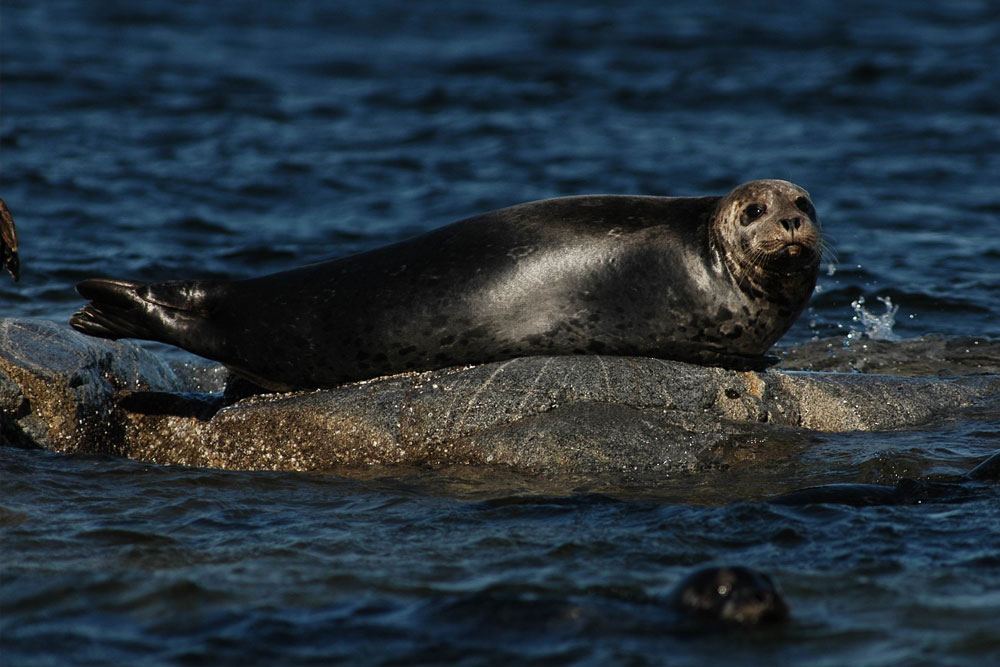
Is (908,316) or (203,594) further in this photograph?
(908,316)

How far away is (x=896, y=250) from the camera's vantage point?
431 inches

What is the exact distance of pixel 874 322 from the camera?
9094 millimetres

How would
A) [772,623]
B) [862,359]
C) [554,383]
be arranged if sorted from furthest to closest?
[862,359], [554,383], [772,623]

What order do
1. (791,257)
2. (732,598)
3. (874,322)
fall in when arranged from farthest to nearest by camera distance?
(874,322), (791,257), (732,598)

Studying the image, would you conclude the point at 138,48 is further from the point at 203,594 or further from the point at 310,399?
the point at 203,594

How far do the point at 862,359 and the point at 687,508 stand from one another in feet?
11.4

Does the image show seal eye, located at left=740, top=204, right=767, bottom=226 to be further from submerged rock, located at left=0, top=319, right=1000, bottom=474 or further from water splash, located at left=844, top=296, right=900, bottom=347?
water splash, located at left=844, top=296, right=900, bottom=347

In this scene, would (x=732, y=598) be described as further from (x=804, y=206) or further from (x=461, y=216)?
(x=461, y=216)

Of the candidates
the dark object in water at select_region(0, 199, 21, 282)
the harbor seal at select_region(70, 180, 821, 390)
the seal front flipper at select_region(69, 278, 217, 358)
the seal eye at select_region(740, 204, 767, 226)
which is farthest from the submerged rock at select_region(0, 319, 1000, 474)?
the seal eye at select_region(740, 204, 767, 226)

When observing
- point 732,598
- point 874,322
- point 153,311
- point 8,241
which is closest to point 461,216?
point 874,322

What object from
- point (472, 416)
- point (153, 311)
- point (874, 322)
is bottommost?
point (874, 322)

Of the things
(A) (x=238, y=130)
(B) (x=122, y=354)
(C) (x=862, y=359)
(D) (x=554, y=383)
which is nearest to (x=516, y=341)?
(D) (x=554, y=383)

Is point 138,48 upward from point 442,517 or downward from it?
upward

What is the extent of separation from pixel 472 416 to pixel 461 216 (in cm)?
595
